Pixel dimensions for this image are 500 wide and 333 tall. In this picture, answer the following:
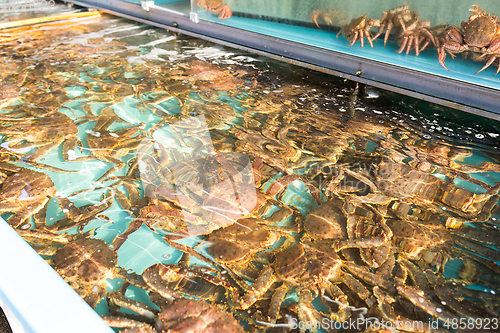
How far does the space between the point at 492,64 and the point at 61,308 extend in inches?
163

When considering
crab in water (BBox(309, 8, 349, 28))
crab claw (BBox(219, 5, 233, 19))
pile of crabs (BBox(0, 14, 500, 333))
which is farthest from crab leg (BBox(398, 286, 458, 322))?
crab claw (BBox(219, 5, 233, 19))

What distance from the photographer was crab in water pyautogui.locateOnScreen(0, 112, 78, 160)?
3008 mm

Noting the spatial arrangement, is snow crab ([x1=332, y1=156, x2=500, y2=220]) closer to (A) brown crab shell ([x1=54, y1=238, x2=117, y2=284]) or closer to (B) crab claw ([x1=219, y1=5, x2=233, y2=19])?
(A) brown crab shell ([x1=54, y1=238, x2=117, y2=284])

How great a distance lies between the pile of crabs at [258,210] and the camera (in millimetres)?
1727

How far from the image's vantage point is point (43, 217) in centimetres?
228

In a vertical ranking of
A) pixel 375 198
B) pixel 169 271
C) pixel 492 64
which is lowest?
pixel 169 271

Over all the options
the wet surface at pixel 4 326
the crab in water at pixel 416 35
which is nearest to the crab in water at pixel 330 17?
the crab in water at pixel 416 35

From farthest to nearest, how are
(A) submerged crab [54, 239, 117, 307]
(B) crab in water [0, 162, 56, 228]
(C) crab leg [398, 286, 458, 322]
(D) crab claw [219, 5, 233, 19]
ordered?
(D) crab claw [219, 5, 233, 19] < (B) crab in water [0, 162, 56, 228] < (A) submerged crab [54, 239, 117, 307] < (C) crab leg [398, 286, 458, 322]

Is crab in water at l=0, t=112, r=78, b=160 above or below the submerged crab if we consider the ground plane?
above

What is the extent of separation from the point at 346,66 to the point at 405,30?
743 millimetres

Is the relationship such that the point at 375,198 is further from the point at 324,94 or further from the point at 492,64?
the point at 492,64

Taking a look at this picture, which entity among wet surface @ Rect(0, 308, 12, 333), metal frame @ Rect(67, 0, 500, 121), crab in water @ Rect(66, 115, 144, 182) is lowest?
wet surface @ Rect(0, 308, 12, 333)

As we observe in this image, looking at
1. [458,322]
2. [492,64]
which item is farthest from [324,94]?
[458,322]

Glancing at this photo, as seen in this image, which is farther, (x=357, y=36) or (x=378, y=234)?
(x=357, y=36)
